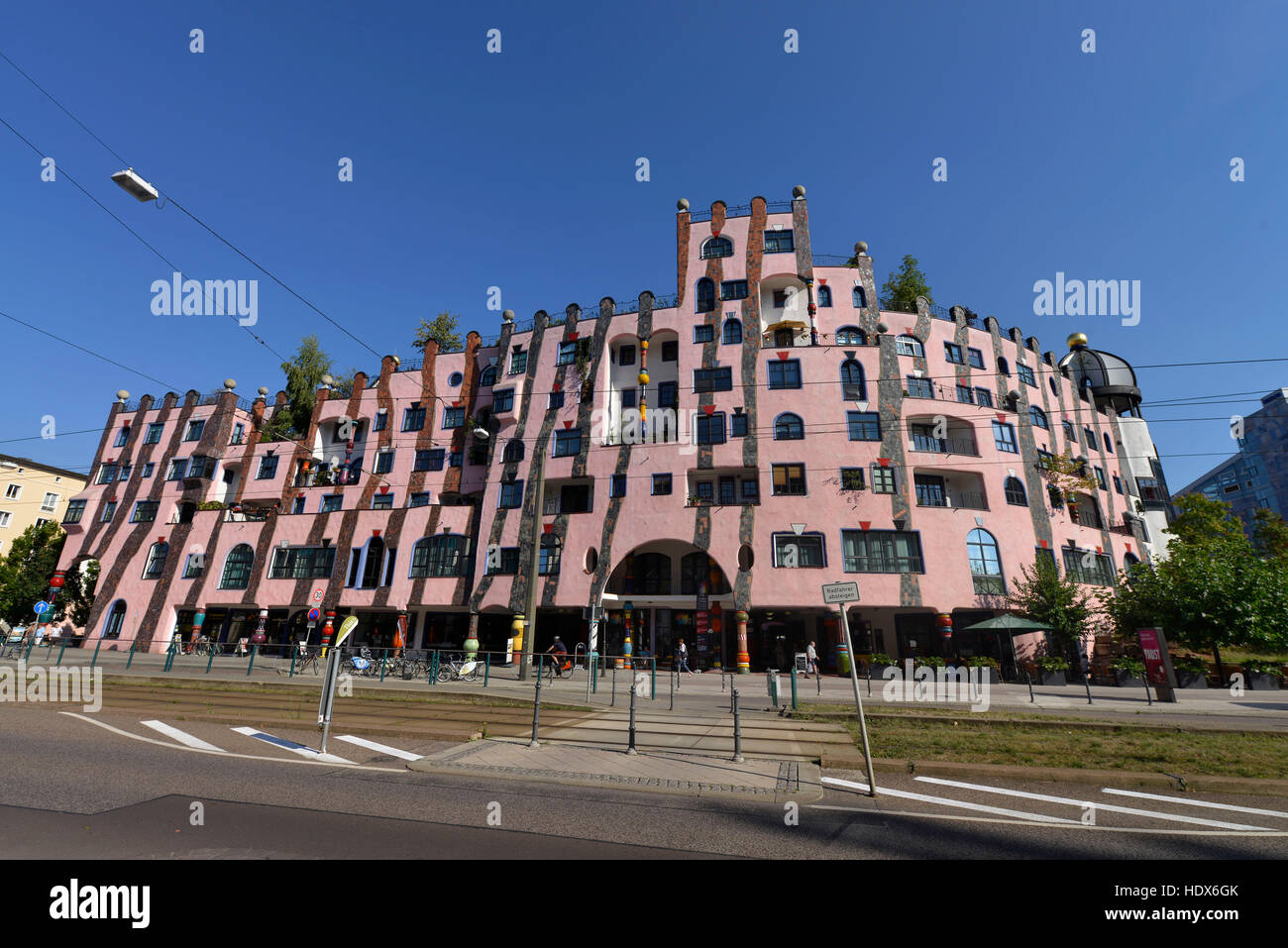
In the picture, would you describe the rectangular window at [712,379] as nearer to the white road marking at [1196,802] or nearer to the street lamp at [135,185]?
the street lamp at [135,185]

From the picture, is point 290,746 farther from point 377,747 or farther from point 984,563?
point 984,563

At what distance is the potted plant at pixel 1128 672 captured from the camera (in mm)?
24484

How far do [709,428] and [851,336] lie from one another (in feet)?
33.7

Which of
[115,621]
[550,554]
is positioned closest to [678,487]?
[550,554]

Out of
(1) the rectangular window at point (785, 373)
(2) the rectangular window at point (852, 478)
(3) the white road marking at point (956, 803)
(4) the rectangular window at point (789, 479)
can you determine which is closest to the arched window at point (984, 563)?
(2) the rectangular window at point (852, 478)

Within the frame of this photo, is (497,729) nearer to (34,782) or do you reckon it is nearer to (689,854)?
(34,782)

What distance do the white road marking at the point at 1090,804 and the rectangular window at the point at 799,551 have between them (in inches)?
789

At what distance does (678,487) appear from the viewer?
30.9m

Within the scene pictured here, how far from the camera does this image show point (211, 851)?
490 cm

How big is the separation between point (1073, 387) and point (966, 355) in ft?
39.2

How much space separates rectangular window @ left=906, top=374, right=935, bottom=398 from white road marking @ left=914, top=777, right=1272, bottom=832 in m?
27.2

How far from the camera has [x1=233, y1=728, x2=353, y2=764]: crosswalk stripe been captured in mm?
9141
